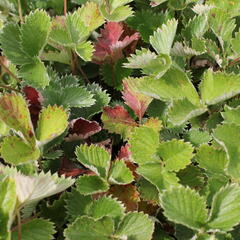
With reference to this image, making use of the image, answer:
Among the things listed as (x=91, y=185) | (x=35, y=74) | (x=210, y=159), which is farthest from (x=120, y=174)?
(x=35, y=74)

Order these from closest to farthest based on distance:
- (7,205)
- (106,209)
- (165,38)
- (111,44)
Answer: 1. (7,205)
2. (106,209)
3. (165,38)
4. (111,44)

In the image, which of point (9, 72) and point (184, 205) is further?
point (9, 72)

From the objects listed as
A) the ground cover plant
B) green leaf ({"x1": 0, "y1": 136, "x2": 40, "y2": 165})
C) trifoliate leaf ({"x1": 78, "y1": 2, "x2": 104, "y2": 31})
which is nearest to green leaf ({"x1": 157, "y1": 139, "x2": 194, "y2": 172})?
the ground cover plant

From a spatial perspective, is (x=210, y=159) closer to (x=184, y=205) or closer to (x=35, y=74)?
(x=184, y=205)

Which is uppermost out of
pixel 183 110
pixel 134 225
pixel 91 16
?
pixel 91 16

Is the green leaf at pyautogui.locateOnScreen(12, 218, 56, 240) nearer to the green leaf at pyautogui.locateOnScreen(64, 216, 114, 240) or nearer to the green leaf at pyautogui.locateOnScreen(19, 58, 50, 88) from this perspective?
the green leaf at pyautogui.locateOnScreen(64, 216, 114, 240)

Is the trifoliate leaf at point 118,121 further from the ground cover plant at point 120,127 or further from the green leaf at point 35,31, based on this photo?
the green leaf at point 35,31
